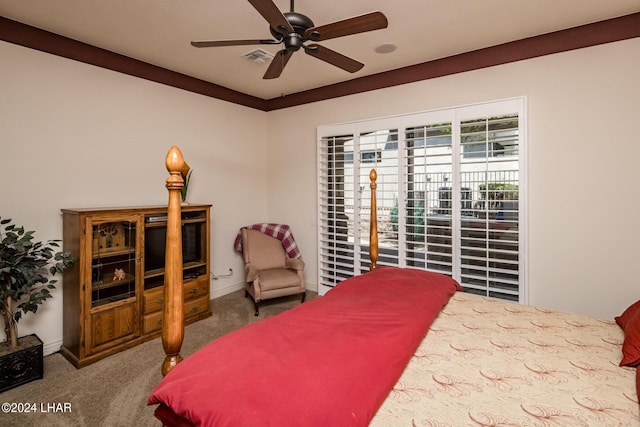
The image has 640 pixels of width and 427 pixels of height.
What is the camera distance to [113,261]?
2895 mm

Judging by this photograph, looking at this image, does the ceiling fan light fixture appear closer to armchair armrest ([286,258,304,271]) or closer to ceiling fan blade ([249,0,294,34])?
ceiling fan blade ([249,0,294,34])

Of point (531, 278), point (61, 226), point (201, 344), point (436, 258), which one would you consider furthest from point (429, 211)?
point (61, 226)

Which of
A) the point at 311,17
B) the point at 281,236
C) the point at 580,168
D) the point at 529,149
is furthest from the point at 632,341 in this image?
the point at 281,236

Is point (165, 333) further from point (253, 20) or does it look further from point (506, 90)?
point (506, 90)

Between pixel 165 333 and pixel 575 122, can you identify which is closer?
pixel 165 333

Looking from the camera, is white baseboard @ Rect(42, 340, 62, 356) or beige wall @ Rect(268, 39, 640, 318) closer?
beige wall @ Rect(268, 39, 640, 318)

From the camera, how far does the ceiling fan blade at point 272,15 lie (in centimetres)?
157

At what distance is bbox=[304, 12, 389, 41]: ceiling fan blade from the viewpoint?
1721mm

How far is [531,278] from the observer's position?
301 cm

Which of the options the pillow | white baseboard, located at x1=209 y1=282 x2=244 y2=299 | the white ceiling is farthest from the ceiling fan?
white baseboard, located at x1=209 y1=282 x2=244 y2=299

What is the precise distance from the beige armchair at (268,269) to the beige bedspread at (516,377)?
227cm

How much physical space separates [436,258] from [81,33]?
3.96 metres

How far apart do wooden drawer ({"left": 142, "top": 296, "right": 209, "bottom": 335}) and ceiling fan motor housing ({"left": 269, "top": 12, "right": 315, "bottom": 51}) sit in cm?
271

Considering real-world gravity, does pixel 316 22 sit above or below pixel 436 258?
above
